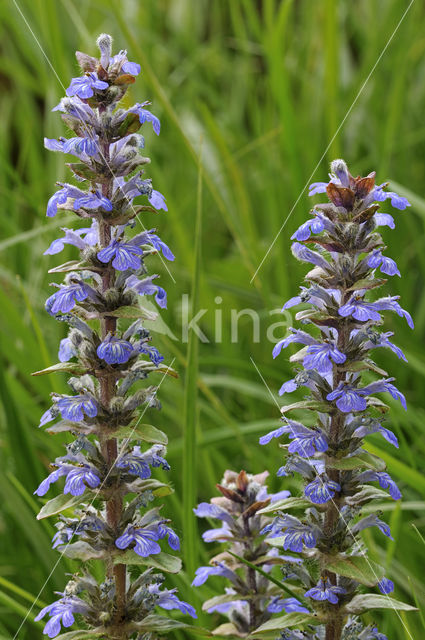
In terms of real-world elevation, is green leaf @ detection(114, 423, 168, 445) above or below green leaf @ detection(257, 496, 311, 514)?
above

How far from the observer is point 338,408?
1449 millimetres

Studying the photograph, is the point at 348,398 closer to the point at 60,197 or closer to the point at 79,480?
the point at 79,480

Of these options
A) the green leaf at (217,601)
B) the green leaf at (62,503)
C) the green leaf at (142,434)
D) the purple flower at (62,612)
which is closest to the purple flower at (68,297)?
the green leaf at (142,434)

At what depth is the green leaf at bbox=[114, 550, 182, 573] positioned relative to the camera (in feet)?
4.58

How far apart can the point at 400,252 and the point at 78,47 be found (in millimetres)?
1965

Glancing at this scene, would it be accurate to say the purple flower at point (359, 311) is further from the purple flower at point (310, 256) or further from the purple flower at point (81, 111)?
the purple flower at point (81, 111)

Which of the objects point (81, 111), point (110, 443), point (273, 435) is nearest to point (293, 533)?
point (273, 435)

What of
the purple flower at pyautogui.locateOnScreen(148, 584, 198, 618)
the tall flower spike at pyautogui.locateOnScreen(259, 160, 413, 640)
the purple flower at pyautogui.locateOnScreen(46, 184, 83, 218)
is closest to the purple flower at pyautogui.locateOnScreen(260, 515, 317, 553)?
the tall flower spike at pyautogui.locateOnScreen(259, 160, 413, 640)

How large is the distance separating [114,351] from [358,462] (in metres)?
0.49

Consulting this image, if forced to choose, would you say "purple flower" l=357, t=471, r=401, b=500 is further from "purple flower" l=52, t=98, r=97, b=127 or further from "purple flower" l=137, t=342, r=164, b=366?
"purple flower" l=52, t=98, r=97, b=127

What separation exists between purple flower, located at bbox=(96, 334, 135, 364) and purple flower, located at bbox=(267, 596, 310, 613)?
59 cm

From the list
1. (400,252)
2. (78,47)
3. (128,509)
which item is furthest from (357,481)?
(78,47)

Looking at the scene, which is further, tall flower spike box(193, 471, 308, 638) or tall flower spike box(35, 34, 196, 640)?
tall flower spike box(193, 471, 308, 638)

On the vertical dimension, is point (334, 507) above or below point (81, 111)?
below
